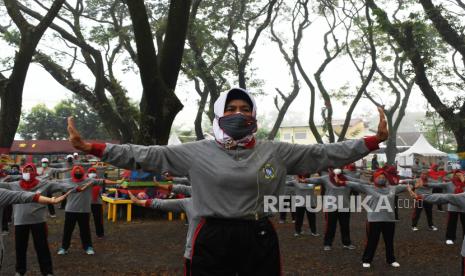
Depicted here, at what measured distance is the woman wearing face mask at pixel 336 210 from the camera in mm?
12461

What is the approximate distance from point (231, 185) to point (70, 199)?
9.05 metres

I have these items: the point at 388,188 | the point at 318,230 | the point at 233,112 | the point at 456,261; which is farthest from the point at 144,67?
the point at 233,112

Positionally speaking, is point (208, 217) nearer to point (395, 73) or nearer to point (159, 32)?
point (159, 32)

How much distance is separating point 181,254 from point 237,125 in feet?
27.8

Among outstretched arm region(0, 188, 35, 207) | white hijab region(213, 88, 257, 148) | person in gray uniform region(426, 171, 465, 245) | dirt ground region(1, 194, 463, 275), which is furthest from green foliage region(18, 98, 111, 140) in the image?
white hijab region(213, 88, 257, 148)

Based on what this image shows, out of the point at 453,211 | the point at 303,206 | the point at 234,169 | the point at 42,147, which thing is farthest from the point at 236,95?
the point at 42,147

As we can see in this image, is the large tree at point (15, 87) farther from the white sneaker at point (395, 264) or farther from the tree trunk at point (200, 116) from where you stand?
the tree trunk at point (200, 116)

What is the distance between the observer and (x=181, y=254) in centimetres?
1160

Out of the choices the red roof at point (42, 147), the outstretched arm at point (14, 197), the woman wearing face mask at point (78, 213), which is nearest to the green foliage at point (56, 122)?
the red roof at point (42, 147)

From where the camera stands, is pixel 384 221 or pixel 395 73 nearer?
pixel 384 221

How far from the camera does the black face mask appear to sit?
3.63 meters

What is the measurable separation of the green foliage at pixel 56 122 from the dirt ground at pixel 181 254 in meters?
44.6

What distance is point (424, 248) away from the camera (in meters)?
12.7

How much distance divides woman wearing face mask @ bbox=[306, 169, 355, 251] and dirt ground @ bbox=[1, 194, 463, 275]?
0.89 ft
